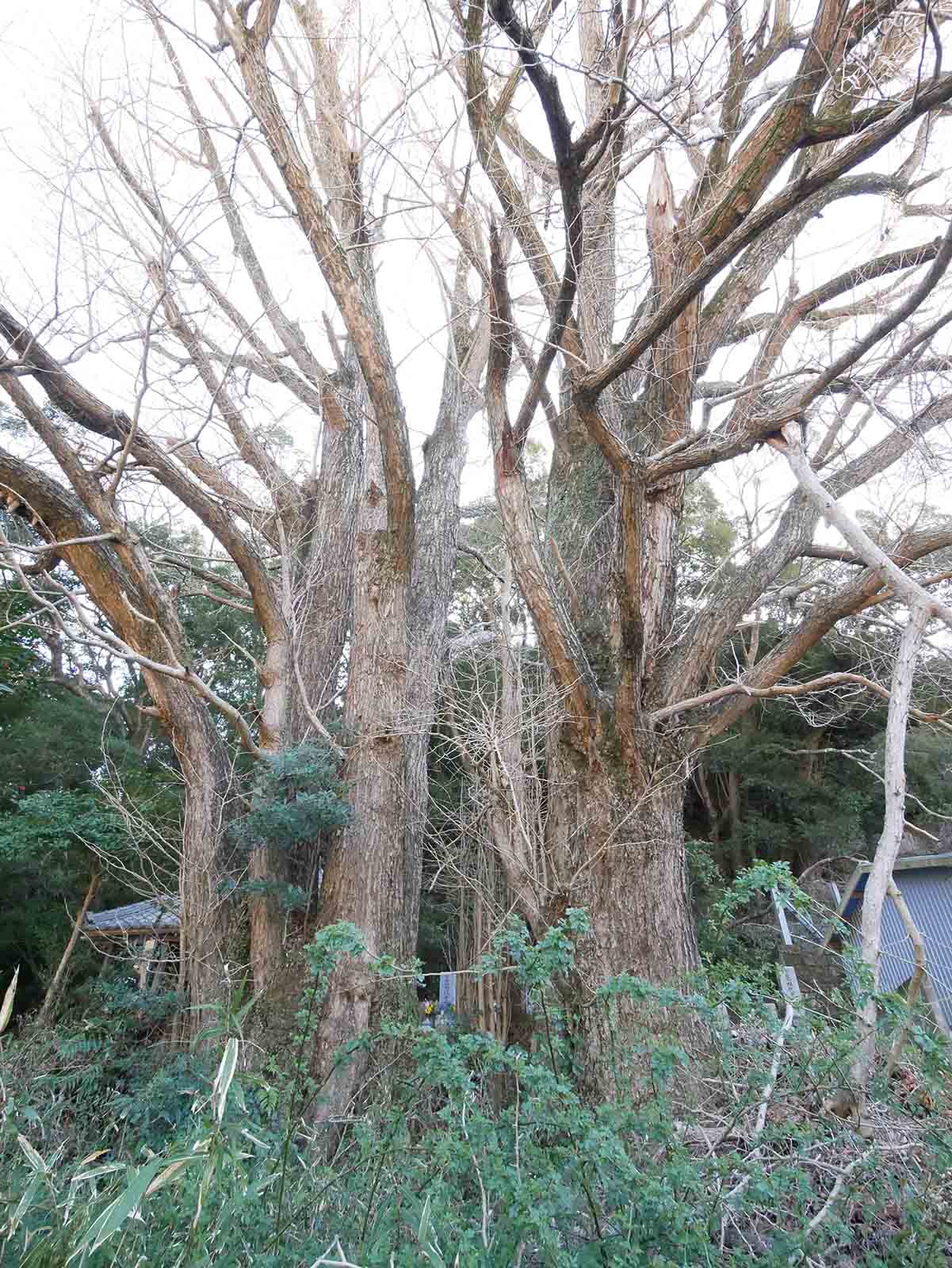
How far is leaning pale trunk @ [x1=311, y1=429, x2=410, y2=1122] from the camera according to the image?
443 centimetres

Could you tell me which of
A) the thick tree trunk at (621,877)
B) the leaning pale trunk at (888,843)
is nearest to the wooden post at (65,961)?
the thick tree trunk at (621,877)

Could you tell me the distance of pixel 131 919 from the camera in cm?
888

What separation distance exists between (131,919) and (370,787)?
5.46m

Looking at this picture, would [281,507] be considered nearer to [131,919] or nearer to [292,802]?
[292,802]

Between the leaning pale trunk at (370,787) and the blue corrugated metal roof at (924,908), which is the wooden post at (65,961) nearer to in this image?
the leaning pale trunk at (370,787)

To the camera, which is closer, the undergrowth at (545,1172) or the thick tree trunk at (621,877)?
the undergrowth at (545,1172)

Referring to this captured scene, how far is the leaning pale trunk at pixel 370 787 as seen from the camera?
443 centimetres

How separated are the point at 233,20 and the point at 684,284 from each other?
319cm

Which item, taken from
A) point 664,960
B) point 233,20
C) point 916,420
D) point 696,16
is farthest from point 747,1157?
point 233,20

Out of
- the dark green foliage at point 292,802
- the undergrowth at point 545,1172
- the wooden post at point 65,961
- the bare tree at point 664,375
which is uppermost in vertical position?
the bare tree at point 664,375

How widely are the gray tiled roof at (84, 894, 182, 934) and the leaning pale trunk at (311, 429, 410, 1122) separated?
2651mm

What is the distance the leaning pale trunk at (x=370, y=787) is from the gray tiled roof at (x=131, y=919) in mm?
2651

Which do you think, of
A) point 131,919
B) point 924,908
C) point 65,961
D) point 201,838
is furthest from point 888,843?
point 131,919

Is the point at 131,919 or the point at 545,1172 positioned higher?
the point at 131,919
